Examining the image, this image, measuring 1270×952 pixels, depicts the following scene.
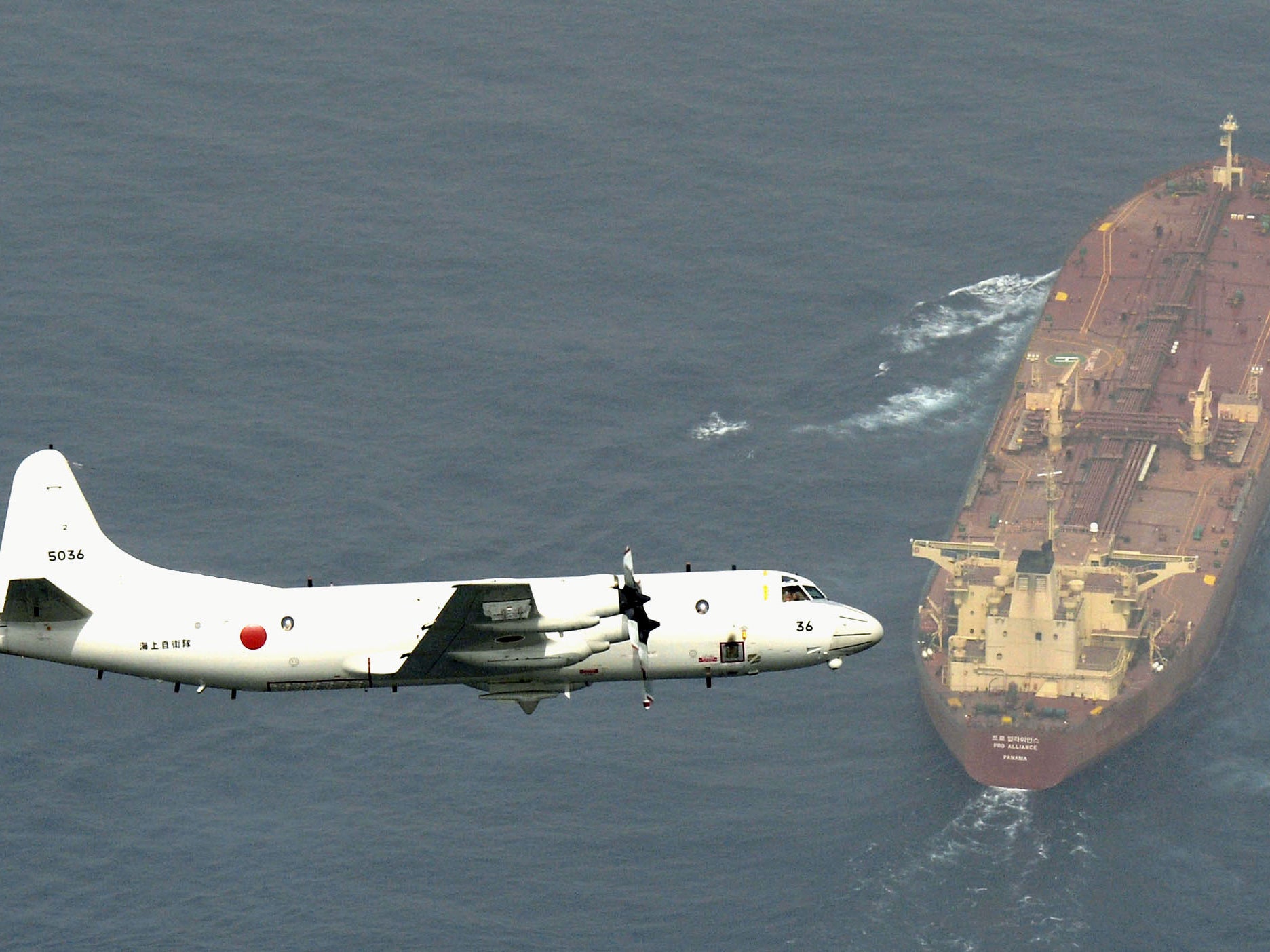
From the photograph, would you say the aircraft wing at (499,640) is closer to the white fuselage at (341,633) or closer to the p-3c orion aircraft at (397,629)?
the p-3c orion aircraft at (397,629)

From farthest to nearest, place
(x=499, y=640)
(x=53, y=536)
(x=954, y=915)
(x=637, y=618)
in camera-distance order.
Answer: (x=954, y=915) → (x=53, y=536) → (x=637, y=618) → (x=499, y=640)

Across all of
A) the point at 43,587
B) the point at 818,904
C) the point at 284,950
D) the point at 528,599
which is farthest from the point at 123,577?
the point at 818,904

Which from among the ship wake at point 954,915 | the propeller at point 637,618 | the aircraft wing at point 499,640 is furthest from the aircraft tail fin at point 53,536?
the ship wake at point 954,915

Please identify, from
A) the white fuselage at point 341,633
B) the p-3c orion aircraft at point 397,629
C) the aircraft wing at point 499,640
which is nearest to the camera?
the aircraft wing at point 499,640

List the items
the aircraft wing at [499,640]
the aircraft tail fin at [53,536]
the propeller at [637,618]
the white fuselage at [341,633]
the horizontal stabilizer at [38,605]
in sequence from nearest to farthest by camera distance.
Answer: the aircraft wing at [499,640] < the propeller at [637,618] < the horizontal stabilizer at [38,605] < the white fuselage at [341,633] < the aircraft tail fin at [53,536]

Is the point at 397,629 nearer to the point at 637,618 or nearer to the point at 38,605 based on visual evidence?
the point at 637,618

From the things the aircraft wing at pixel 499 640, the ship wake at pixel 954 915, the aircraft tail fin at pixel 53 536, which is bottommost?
the ship wake at pixel 954 915

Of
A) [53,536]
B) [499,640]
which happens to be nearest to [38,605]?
[53,536]

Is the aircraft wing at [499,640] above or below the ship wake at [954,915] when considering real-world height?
above
